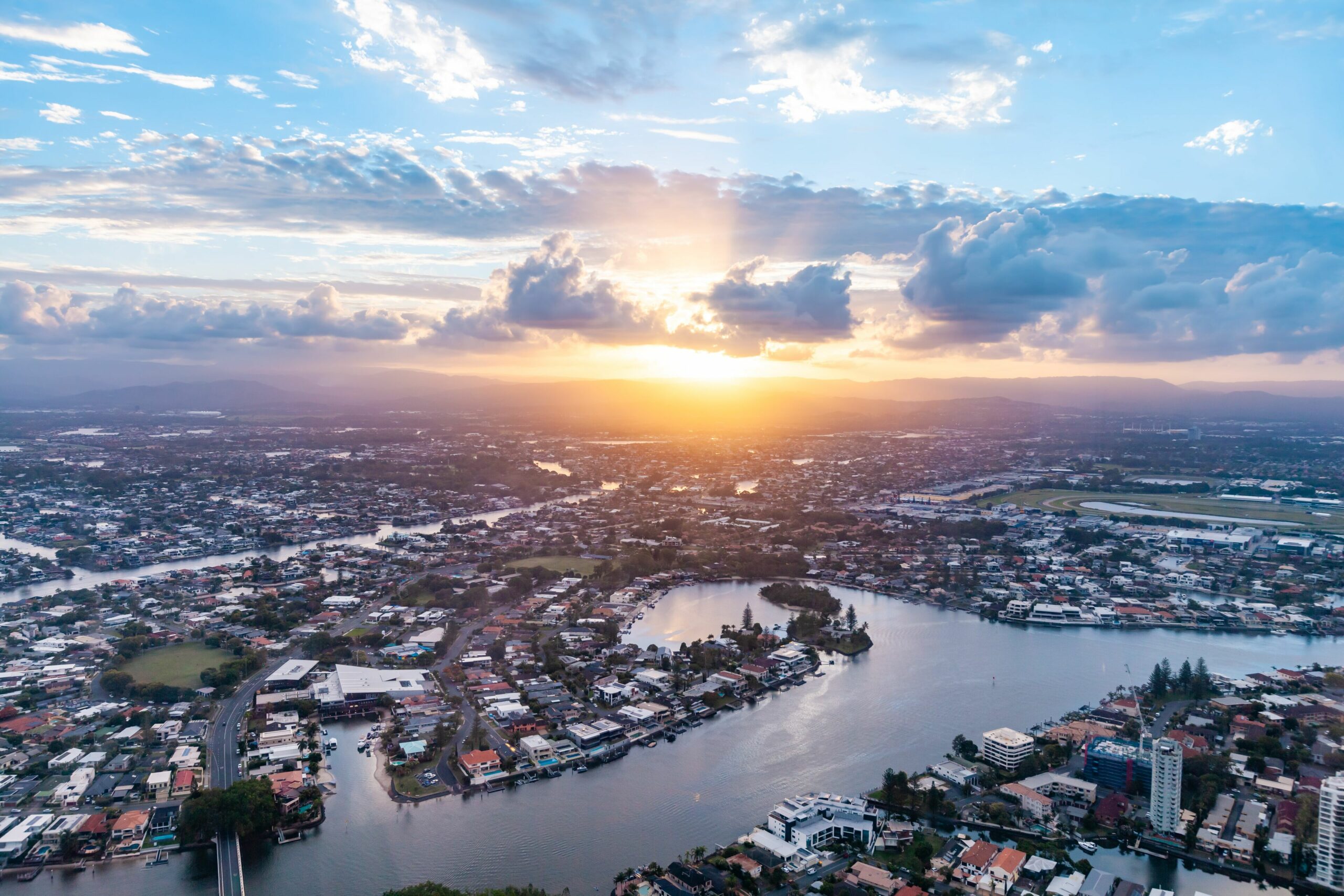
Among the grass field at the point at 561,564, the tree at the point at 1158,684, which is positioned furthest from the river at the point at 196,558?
the tree at the point at 1158,684

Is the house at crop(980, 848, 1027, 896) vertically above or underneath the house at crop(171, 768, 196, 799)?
above

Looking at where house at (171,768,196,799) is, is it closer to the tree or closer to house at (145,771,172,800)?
house at (145,771,172,800)

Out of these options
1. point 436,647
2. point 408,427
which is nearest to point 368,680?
point 436,647

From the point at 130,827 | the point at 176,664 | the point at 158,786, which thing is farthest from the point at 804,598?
the point at 130,827

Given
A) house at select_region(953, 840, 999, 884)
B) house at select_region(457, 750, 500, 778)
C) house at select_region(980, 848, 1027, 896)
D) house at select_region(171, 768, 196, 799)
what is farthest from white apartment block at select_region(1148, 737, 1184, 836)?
house at select_region(171, 768, 196, 799)

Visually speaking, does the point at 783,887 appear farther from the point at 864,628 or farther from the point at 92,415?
the point at 92,415

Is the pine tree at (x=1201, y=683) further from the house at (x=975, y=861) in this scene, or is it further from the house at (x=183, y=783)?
the house at (x=183, y=783)
